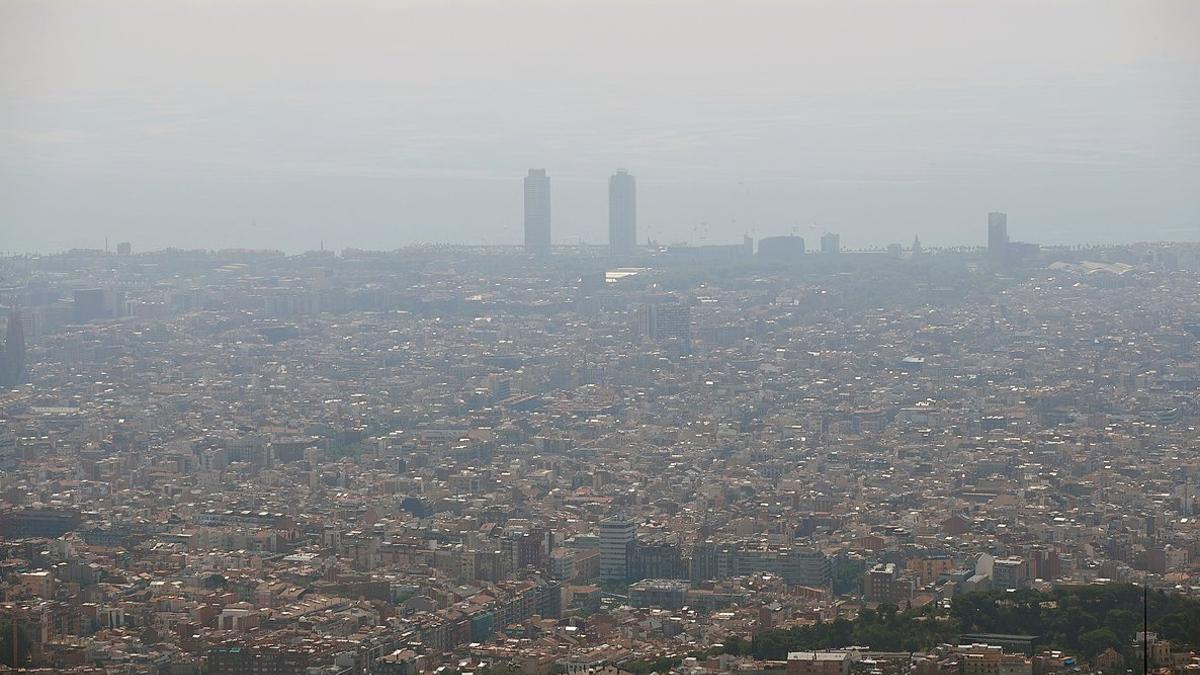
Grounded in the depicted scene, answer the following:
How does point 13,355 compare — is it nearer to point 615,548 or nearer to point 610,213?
point 615,548

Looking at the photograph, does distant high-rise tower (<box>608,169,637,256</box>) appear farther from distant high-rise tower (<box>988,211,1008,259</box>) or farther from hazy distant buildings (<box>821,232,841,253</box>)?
distant high-rise tower (<box>988,211,1008,259</box>)

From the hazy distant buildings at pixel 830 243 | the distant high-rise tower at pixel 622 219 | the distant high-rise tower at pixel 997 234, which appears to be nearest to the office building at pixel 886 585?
the distant high-rise tower at pixel 997 234

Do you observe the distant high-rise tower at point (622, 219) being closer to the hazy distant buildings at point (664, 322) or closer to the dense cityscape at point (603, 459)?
the dense cityscape at point (603, 459)

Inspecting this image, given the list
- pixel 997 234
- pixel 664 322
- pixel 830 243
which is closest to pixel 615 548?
pixel 664 322

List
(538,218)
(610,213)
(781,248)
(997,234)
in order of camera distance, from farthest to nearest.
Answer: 1. (610,213)
2. (538,218)
3. (781,248)
4. (997,234)

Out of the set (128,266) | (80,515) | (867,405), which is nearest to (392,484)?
(80,515)

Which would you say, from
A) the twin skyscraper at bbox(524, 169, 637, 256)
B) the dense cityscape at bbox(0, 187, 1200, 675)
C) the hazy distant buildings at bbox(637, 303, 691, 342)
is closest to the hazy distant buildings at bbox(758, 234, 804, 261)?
the dense cityscape at bbox(0, 187, 1200, 675)
